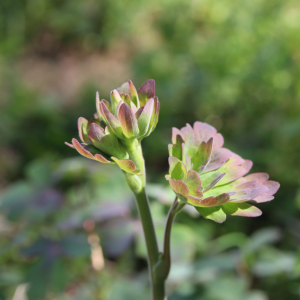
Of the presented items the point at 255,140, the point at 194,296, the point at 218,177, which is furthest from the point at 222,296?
the point at 255,140

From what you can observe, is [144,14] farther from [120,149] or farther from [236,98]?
[120,149]

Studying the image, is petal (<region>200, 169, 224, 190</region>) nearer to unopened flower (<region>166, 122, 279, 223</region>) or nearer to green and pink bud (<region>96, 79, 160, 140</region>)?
unopened flower (<region>166, 122, 279, 223</region>)

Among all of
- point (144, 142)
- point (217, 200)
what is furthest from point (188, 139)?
point (144, 142)

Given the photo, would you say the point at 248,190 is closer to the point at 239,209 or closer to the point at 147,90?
the point at 239,209

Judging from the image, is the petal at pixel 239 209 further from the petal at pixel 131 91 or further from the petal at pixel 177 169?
the petal at pixel 131 91

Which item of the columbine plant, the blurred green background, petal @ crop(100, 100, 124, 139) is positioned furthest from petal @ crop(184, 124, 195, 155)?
the blurred green background

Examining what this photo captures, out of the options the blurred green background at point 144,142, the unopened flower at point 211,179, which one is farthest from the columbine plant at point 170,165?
the blurred green background at point 144,142
